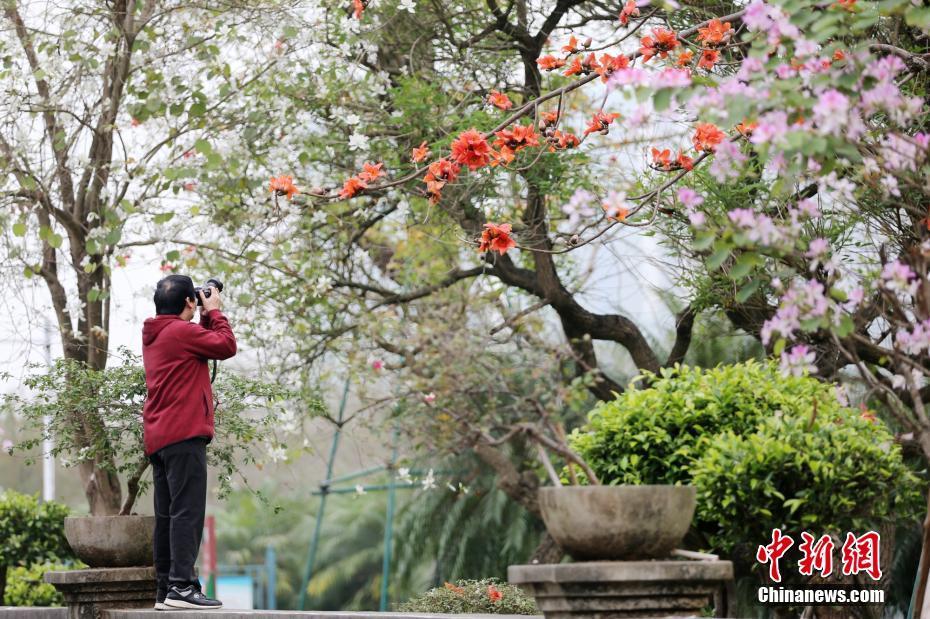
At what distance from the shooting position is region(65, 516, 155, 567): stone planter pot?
5527mm

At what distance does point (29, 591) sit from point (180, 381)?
5.62 meters

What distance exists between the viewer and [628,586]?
10.6 ft

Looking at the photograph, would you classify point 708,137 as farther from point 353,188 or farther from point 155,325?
point 155,325

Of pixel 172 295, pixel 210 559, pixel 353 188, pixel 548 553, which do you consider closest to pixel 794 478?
pixel 353 188

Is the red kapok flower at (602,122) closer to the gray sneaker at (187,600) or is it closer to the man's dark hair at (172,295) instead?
the man's dark hair at (172,295)

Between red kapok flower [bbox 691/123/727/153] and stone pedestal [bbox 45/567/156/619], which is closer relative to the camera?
red kapok flower [bbox 691/123/727/153]

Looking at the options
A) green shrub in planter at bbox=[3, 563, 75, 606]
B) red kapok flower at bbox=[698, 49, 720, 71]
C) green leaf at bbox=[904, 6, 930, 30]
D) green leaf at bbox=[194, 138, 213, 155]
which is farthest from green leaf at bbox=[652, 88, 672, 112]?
green shrub in planter at bbox=[3, 563, 75, 606]

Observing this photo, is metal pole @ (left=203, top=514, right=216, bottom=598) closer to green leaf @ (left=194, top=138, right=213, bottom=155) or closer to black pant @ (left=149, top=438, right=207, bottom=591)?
green leaf @ (left=194, top=138, right=213, bottom=155)

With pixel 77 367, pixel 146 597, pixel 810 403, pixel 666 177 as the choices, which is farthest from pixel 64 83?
pixel 810 403

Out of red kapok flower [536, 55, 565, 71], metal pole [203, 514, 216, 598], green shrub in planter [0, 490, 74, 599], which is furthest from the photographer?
metal pole [203, 514, 216, 598]

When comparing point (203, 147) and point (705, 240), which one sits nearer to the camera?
point (705, 240)

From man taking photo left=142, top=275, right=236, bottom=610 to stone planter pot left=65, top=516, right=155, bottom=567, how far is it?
648 mm

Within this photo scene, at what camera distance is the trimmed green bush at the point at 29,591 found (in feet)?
30.6

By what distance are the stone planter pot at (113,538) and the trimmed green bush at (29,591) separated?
4028mm
